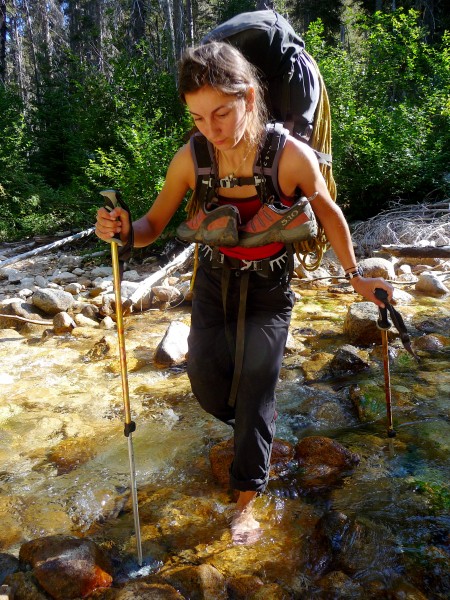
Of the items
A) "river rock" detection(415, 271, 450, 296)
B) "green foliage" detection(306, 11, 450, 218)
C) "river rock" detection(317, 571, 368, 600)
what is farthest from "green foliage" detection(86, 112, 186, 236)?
"river rock" detection(317, 571, 368, 600)

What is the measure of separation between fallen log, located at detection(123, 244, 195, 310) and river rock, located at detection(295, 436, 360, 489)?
3.93 meters

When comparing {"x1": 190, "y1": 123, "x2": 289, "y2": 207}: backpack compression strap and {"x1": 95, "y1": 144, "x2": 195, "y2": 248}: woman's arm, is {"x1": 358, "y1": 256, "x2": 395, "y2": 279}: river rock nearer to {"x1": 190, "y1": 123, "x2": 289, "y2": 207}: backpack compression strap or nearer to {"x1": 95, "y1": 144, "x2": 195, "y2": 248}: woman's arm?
{"x1": 95, "y1": 144, "x2": 195, "y2": 248}: woman's arm

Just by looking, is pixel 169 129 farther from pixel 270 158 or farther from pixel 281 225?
pixel 281 225

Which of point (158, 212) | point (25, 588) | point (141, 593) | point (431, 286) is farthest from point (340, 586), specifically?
point (431, 286)

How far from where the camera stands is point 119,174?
936 centimetres

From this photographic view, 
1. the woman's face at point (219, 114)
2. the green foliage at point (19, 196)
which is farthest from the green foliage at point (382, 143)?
the woman's face at point (219, 114)

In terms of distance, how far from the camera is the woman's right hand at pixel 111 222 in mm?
2402

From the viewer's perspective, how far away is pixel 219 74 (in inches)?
81.5

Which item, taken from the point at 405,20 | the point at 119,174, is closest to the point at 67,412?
the point at 119,174

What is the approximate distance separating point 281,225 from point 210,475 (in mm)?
1787

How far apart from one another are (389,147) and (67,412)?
9.33 m

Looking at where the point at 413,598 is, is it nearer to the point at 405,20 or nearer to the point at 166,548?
the point at 166,548

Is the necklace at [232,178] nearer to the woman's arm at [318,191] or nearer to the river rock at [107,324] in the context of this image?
the woman's arm at [318,191]

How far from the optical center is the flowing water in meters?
2.44
